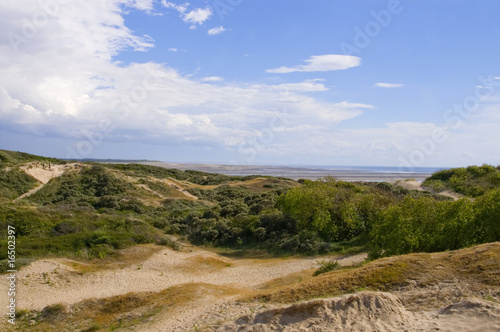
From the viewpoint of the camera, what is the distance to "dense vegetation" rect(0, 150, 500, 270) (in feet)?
48.7

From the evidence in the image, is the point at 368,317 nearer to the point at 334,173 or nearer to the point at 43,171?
the point at 43,171

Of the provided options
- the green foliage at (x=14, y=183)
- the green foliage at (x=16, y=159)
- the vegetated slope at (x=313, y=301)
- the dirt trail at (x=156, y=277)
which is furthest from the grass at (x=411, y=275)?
the green foliage at (x=16, y=159)

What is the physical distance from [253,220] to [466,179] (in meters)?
29.3

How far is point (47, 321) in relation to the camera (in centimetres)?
1248

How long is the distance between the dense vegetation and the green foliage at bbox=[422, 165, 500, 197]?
38 centimetres

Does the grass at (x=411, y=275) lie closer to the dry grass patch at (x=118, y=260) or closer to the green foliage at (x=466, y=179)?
the dry grass patch at (x=118, y=260)

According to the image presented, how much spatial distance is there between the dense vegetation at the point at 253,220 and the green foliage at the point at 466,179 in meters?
0.38

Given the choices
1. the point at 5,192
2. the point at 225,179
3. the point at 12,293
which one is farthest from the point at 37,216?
the point at 225,179

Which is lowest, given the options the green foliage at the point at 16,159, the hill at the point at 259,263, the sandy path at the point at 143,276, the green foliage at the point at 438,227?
the sandy path at the point at 143,276

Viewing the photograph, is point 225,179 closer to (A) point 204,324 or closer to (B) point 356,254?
(B) point 356,254

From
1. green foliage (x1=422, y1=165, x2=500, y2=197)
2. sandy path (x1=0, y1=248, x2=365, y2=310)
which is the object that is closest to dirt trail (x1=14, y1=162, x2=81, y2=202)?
sandy path (x1=0, y1=248, x2=365, y2=310)

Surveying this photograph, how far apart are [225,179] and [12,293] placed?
4717 cm

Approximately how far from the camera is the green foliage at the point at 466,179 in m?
39.1

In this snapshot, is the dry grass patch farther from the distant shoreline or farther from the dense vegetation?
the distant shoreline
